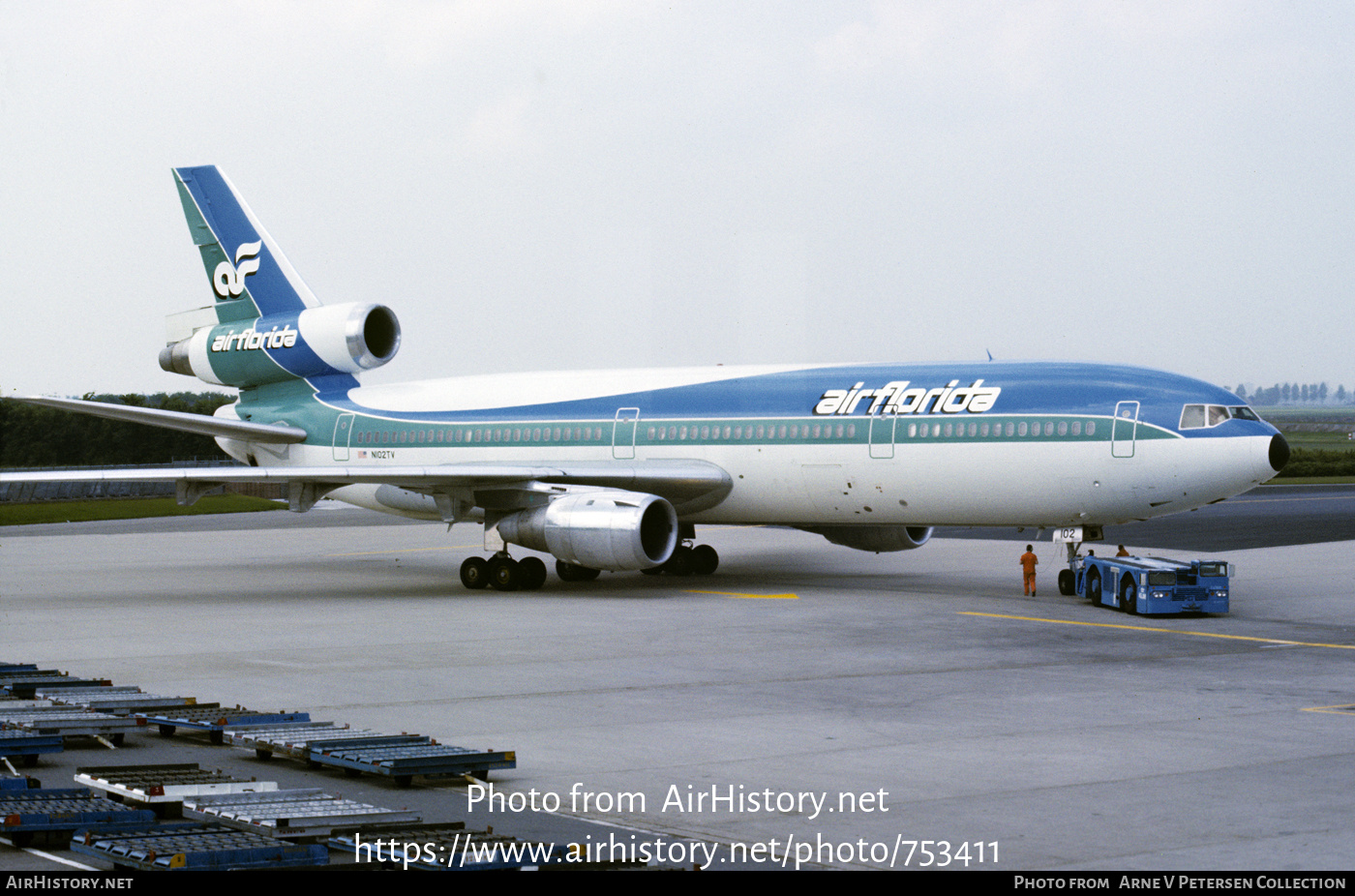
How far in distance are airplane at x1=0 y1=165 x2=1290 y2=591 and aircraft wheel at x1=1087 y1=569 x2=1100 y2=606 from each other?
88 cm

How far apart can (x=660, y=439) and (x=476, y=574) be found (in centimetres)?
419

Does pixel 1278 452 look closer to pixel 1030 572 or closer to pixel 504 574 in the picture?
pixel 1030 572

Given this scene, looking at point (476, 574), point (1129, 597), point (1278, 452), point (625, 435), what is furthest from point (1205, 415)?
point (476, 574)

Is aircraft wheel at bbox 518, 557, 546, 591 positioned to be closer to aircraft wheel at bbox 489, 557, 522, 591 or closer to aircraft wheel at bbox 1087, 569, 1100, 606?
aircraft wheel at bbox 489, 557, 522, 591

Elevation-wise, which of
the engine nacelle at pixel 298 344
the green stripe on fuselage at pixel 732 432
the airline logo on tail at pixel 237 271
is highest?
the airline logo on tail at pixel 237 271

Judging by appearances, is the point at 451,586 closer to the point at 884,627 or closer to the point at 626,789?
the point at 884,627

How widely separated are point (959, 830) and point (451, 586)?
19.2 meters

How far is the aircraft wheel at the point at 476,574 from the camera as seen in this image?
26344 mm

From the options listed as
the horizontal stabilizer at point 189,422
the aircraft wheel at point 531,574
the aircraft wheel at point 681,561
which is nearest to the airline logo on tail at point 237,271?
the horizontal stabilizer at point 189,422

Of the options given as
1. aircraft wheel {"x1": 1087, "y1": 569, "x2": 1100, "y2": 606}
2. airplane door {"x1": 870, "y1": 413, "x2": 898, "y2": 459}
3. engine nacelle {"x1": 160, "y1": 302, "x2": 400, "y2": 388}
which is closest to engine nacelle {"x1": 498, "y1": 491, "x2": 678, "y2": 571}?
airplane door {"x1": 870, "y1": 413, "x2": 898, "y2": 459}

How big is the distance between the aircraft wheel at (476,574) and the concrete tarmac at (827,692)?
747 mm

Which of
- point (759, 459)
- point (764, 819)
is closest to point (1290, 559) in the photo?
point (759, 459)

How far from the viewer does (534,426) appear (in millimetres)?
28359

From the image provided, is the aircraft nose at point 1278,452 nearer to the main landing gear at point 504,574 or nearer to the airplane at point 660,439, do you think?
the airplane at point 660,439
